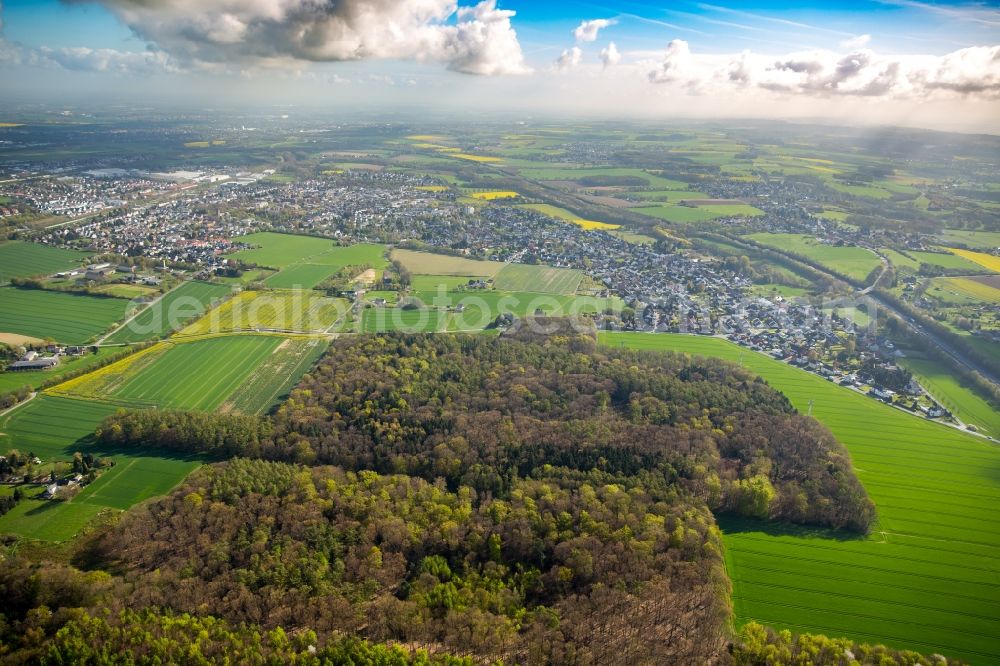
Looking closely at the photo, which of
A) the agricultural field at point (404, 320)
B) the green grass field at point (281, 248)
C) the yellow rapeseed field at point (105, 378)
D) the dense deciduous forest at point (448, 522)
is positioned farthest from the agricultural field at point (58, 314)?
the agricultural field at point (404, 320)

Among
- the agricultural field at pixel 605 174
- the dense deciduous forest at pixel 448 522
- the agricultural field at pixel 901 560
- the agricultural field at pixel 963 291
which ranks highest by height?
the agricultural field at pixel 605 174

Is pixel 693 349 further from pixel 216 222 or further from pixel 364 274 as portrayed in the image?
pixel 216 222

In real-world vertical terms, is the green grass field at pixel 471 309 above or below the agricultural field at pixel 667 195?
below

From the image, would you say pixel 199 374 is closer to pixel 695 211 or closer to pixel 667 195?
pixel 695 211

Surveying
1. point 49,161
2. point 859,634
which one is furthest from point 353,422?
point 49,161

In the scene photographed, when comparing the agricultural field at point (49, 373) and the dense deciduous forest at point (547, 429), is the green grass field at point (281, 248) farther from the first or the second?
the dense deciduous forest at point (547, 429)

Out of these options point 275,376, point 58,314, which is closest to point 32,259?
point 58,314
